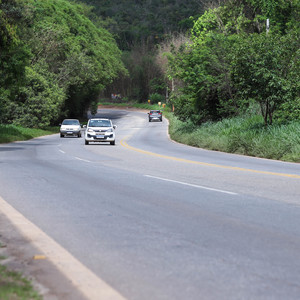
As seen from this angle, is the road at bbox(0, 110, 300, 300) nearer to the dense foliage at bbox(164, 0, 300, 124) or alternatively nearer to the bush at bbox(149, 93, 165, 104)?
the dense foliage at bbox(164, 0, 300, 124)

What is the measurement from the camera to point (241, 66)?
90.0 ft

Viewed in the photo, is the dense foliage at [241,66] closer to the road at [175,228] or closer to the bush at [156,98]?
the road at [175,228]

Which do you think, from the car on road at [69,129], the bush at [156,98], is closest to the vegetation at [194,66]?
the car on road at [69,129]

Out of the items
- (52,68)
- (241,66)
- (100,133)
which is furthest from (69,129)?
(241,66)

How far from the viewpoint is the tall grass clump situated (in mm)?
22656

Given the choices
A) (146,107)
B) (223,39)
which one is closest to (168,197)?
(223,39)

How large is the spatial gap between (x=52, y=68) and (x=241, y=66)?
40188 millimetres

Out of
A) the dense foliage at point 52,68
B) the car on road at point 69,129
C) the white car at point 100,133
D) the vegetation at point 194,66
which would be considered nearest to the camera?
the vegetation at point 194,66

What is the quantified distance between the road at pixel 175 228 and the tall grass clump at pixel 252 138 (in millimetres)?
7630

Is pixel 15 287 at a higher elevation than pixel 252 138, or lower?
higher

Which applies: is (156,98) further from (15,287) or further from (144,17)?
(15,287)

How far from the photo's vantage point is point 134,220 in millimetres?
8258

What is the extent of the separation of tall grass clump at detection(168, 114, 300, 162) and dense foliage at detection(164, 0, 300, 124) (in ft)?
4.42

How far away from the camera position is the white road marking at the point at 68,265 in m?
4.69
